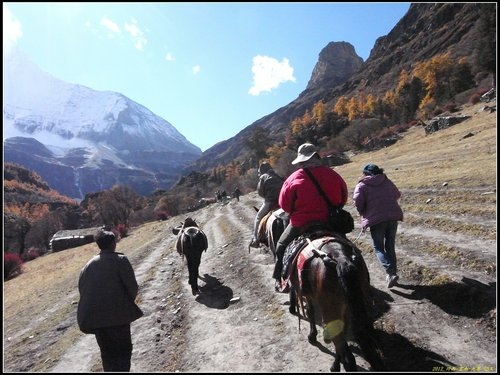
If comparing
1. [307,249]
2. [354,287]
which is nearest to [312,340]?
[307,249]

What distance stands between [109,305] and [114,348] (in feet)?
2.48

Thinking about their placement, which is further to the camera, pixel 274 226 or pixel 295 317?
pixel 274 226

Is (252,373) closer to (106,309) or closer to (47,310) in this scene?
(106,309)

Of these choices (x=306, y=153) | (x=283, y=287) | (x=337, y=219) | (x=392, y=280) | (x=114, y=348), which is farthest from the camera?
(x=392, y=280)

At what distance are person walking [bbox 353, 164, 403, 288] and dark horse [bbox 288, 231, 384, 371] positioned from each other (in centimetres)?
272

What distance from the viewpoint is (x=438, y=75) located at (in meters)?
87.6

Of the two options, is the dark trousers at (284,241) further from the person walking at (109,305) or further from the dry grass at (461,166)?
the dry grass at (461,166)

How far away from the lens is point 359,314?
4.55m

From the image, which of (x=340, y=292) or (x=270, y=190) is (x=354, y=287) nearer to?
(x=340, y=292)

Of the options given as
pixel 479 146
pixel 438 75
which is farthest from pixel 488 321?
pixel 438 75

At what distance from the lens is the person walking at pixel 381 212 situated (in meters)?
7.93

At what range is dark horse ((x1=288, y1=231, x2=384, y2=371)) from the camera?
4.58 meters

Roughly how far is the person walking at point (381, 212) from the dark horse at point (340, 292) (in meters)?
2.72

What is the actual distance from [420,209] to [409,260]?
5850 mm
